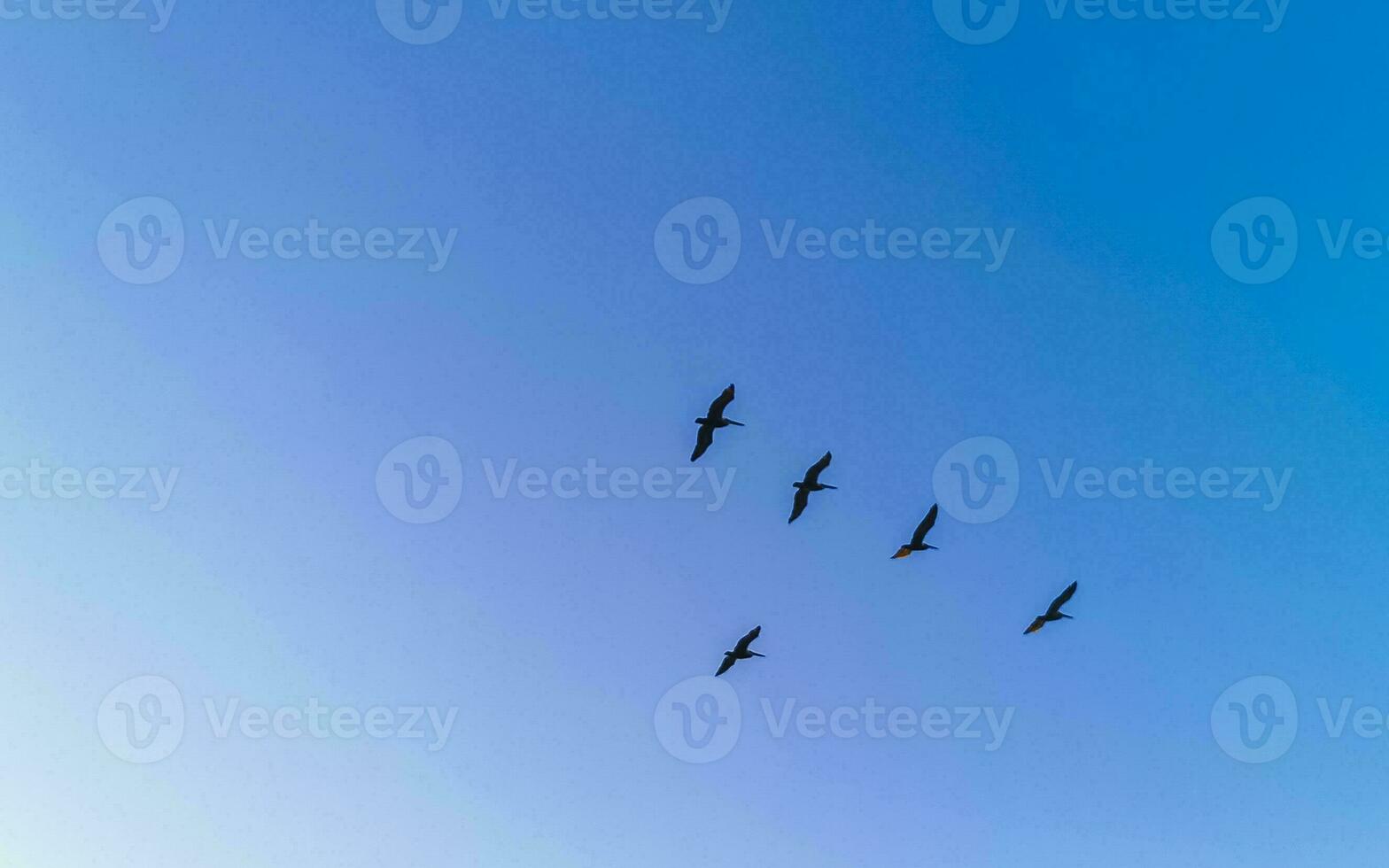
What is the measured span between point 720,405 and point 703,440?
0.91m

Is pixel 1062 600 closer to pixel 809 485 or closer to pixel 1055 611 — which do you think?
pixel 1055 611

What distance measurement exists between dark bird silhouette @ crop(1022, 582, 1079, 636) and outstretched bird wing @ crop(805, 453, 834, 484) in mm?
4995

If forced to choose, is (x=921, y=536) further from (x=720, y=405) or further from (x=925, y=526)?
(x=720, y=405)

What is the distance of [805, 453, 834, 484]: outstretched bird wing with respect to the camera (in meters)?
17.8

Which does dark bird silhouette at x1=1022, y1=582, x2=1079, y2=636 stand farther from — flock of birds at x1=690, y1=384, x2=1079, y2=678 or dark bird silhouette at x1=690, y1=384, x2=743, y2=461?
dark bird silhouette at x1=690, y1=384, x2=743, y2=461

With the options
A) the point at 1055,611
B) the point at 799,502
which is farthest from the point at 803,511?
the point at 1055,611

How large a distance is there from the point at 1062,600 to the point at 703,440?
23.9 ft

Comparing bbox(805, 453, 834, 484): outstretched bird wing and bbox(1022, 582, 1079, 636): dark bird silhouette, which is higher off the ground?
bbox(805, 453, 834, 484): outstretched bird wing

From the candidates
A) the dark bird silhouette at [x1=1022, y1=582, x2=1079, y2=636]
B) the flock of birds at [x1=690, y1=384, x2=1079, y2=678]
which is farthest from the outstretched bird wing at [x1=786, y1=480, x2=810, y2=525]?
the dark bird silhouette at [x1=1022, y1=582, x2=1079, y2=636]

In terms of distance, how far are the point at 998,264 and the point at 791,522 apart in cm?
605

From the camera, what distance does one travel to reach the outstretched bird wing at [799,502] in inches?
717

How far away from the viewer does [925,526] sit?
60.1ft

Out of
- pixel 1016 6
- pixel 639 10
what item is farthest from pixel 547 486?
pixel 1016 6

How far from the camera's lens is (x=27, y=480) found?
18047mm
